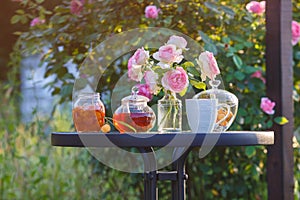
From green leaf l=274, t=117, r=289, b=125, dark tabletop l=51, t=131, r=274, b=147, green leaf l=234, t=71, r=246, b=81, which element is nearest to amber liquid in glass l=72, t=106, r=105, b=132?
dark tabletop l=51, t=131, r=274, b=147

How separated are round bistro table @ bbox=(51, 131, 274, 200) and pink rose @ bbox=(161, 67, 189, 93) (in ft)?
0.61

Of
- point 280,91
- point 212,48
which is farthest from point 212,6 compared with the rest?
point 280,91

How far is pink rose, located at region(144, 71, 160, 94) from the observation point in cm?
211

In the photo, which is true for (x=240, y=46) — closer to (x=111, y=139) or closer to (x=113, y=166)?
(x=113, y=166)

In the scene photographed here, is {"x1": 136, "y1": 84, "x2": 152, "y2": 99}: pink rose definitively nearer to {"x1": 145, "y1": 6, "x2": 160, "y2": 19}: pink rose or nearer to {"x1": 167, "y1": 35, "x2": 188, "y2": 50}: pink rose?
{"x1": 167, "y1": 35, "x2": 188, "y2": 50}: pink rose

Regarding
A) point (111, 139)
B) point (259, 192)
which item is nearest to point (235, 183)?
point (259, 192)

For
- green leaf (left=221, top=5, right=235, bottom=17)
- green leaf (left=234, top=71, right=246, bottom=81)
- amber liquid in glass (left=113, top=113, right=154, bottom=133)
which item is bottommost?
amber liquid in glass (left=113, top=113, right=154, bottom=133)

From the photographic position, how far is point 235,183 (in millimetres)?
3559

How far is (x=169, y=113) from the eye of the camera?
215 centimetres

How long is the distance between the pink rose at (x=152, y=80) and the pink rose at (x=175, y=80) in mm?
40

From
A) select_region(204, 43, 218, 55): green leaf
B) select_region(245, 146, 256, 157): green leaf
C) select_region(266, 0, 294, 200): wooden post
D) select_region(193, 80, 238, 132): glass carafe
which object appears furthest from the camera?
select_region(245, 146, 256, 157): green leaf

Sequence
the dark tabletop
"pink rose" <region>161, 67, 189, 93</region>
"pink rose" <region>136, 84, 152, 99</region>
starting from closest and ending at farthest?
the dark tabletop → "pink rose" <region>161, 67, 189, 93</region> → "pink rose" <region>136, 84, 152, 99</region>

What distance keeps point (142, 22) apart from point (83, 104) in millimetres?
1345

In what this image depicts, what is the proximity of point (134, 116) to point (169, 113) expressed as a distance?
0.43ft
